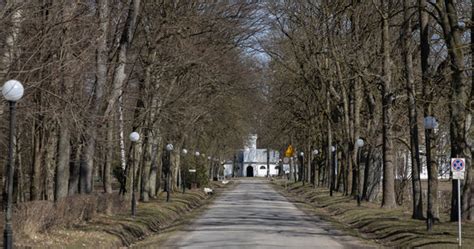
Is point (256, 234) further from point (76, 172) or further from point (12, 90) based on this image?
point (12, 90)

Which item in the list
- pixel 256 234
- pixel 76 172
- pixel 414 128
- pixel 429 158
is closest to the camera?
pixel 256 234

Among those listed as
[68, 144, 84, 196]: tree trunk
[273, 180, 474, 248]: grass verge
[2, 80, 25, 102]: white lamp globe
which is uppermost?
[2, 80, 25, 102]: white lamp globe

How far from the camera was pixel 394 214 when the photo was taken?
28625mm

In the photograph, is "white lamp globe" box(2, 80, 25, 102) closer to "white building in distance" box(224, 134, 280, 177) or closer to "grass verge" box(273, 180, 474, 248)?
"grass verge" box(273, 180, 474, 248)

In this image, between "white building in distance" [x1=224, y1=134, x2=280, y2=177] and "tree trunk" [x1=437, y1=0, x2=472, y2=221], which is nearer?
"tree trunk" [x1=437, y1=0, x2=472, y2=221]

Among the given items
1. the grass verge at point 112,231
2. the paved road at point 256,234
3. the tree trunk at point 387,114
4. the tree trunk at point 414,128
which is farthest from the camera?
the tree trunk at point 387,114

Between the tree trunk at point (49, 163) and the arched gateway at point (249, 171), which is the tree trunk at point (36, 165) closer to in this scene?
the tree trunk at point (49, 163)

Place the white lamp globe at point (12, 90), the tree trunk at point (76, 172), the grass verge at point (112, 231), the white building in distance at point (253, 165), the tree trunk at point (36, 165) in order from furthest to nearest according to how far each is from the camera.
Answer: the white building in distance at point (253, 165) < the tree trunk at point (36, 165) < the tree trunk at point (76, 172) < the grass verge at point (112, 231) < the white lamp globe at point (12, 90)

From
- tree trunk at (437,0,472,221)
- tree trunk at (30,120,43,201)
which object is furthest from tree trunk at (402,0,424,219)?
tree trunk at (30,120,43,201)

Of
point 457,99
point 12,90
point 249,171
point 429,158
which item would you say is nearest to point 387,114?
point 429,158

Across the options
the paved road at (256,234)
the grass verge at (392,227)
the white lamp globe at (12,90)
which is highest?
the white lamp globe at (12,90)

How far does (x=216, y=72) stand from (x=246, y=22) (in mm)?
3547

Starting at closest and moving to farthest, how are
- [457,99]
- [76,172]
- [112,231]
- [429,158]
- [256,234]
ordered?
[112,231], [457,99], [256,234], [429,158], [76,172]

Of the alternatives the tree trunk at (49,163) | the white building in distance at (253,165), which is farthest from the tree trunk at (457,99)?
the white building in distance at (253,165)
